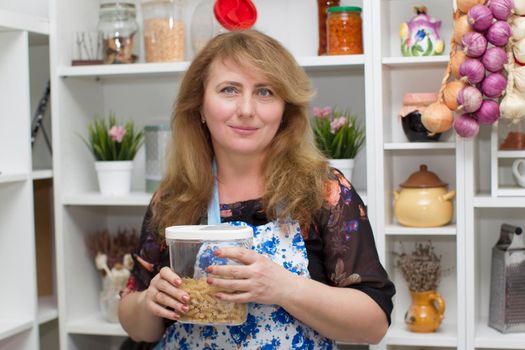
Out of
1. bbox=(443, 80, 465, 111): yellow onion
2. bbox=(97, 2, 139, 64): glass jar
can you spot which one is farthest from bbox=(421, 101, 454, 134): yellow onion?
bbox=(97, 2, 139, 64): glass jar

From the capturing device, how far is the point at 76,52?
7.97ft

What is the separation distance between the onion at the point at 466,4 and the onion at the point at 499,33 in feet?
0.25

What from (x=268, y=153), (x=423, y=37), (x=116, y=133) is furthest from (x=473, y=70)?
(x=116, y=133)

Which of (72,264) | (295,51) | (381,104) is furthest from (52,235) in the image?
(381,104)

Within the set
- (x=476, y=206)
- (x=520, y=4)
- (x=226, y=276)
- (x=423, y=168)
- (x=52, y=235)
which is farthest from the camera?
(x=52, y=235)

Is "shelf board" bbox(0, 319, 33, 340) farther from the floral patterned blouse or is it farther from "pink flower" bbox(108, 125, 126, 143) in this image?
the floral patterned blouse

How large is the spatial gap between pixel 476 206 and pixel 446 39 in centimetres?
53

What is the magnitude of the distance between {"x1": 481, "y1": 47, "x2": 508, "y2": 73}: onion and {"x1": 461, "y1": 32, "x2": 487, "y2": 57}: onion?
18 mm

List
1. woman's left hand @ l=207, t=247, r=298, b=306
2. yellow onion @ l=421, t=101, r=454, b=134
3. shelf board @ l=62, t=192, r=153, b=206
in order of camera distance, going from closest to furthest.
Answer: woman's left hand @ l=207, t=247, r=298, b=306, yellow onion @ l=421, t=101, r=454, b=134, shelf board @ l=62, t=192, r=153, b=206

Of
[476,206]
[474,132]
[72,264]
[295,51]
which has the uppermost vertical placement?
[295,51]

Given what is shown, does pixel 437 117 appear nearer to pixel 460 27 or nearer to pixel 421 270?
pixel 460 27

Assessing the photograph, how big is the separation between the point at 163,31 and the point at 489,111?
99 cm

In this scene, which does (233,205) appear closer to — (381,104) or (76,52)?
(381,104)

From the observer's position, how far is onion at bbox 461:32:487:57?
192 centimetres
